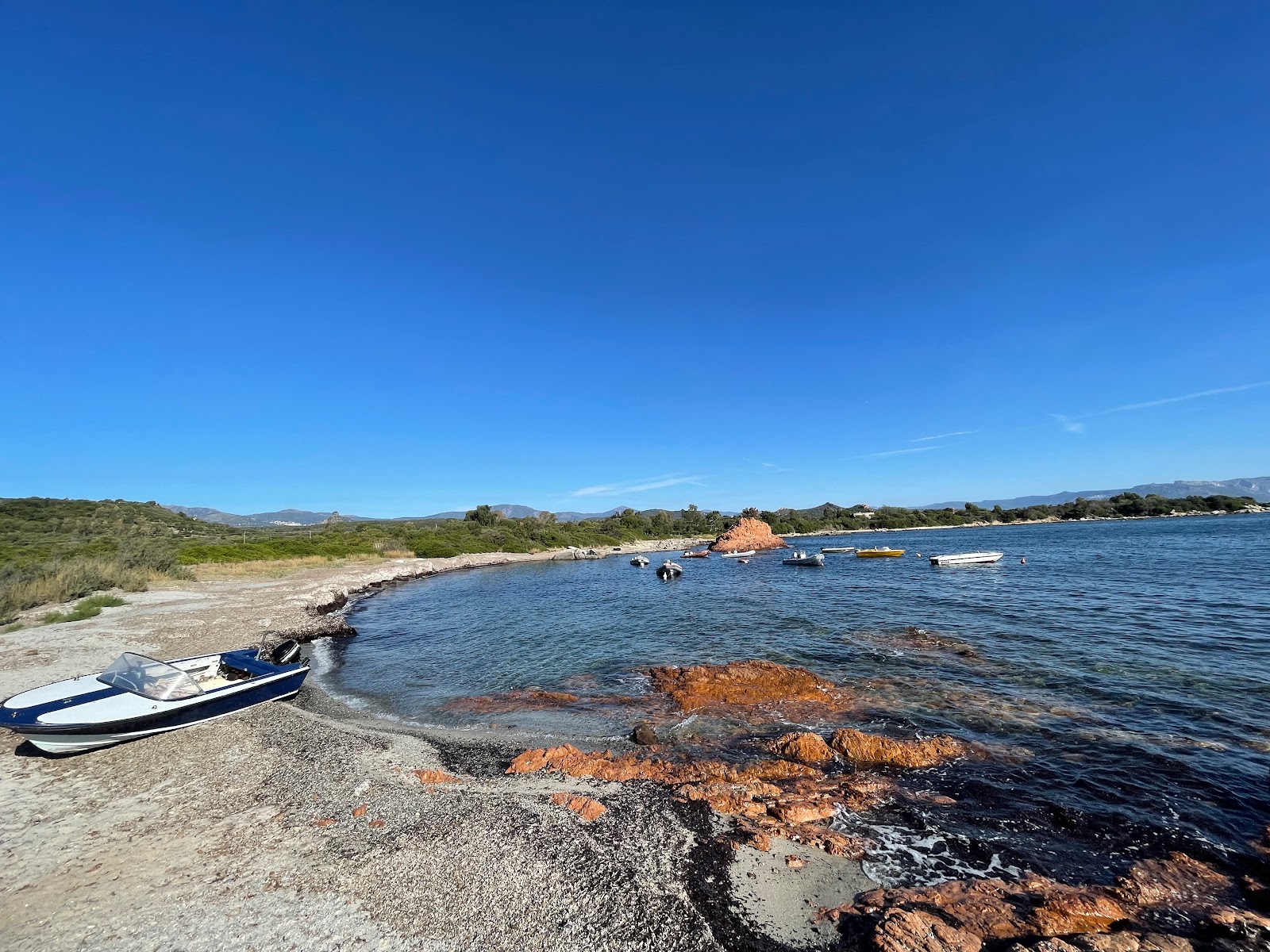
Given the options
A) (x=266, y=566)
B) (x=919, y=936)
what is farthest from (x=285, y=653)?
(x=266, y=566)

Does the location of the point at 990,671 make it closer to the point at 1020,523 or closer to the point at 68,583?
the point at 68,583

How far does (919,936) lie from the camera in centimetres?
484

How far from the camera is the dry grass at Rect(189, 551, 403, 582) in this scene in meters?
42.6

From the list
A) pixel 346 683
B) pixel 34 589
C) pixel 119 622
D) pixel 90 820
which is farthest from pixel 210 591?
pixel 90 820

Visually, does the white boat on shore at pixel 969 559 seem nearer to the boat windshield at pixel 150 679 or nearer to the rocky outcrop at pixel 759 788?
the rocky outcrop at pixel 759 788

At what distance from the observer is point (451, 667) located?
61.3ft

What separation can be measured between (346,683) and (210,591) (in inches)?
907

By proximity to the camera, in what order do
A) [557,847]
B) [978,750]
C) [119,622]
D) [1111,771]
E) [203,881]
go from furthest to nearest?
[119,622] → [978,750] → [1111,771] → [557,847] → [203,881]

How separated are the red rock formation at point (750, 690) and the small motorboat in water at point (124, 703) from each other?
35.2 ft

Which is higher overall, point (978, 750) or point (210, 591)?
point (210, 591)

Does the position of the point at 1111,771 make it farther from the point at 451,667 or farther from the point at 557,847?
the point at 451,667

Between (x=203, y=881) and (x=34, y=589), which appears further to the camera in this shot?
(x=34, y=589)

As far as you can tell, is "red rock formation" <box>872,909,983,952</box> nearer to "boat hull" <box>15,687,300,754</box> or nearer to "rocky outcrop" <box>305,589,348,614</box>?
"boat hull" <box>15,687,300,754</box>

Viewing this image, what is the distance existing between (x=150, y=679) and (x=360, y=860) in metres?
7.82
